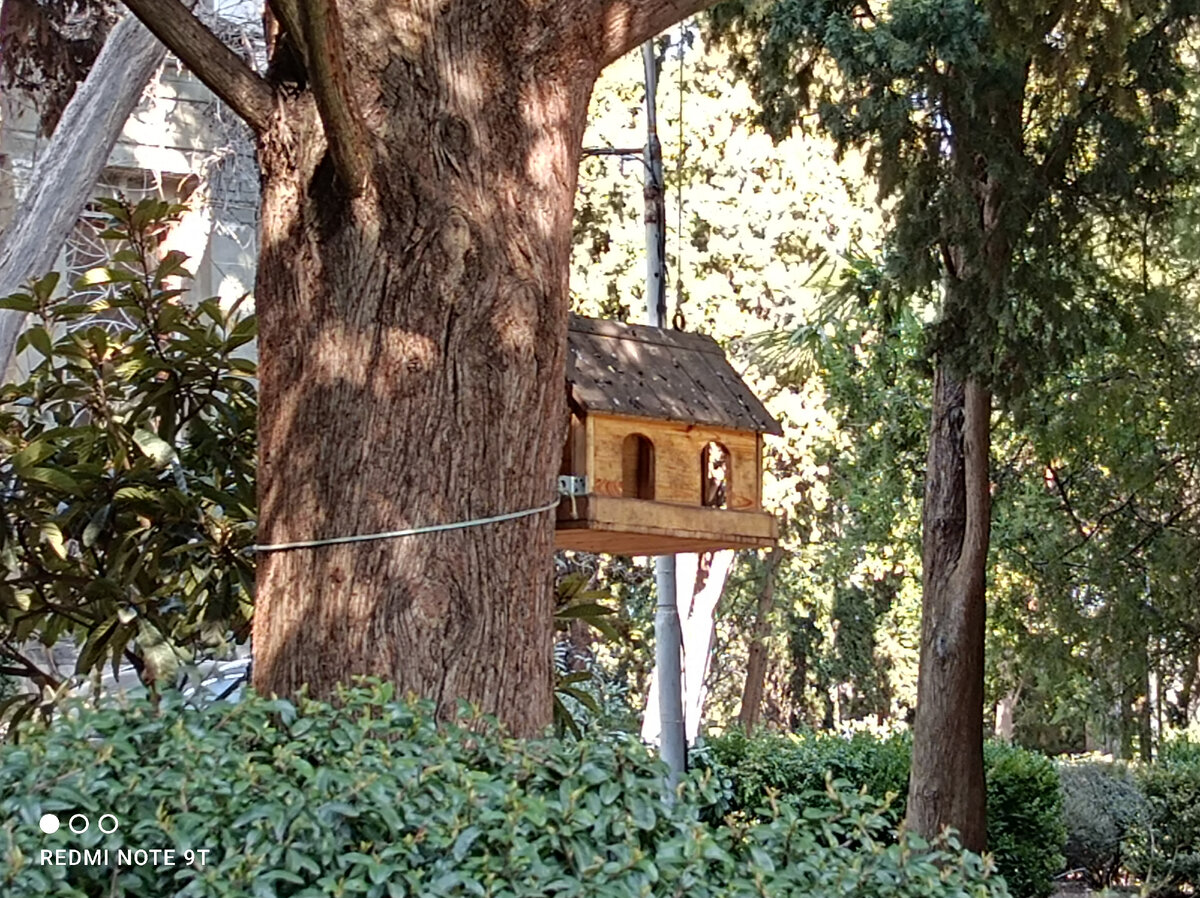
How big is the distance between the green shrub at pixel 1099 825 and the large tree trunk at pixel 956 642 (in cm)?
460

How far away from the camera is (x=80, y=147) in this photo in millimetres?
9180

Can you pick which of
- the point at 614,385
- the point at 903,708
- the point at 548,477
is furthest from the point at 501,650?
the point at 903,708

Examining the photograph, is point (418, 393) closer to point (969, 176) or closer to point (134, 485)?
point (134, 485)

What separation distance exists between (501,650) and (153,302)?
223 centimetres

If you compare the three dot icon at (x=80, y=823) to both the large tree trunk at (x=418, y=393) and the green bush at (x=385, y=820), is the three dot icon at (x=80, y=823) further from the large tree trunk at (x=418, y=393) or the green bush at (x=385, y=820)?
the large tree trunk at (x=418, y=393)

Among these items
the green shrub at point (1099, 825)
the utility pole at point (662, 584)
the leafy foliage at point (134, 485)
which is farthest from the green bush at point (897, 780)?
the leafy foliage at point (134, 485)

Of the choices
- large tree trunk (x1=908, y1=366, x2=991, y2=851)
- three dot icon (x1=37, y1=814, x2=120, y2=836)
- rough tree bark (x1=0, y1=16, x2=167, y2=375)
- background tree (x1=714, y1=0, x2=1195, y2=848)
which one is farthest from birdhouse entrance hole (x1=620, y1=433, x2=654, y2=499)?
large tree trunk (x1=908, y1=366, x2=991, y2=851)

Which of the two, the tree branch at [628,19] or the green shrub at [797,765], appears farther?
the green shrub at [797,765]

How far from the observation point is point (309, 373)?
3562mm

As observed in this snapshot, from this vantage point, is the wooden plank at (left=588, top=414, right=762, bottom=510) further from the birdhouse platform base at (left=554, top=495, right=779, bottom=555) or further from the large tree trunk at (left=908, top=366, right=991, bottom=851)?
the large tree trunk at (left=908, top=366, right=991, bottom=851)

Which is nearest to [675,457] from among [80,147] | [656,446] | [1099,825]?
[656,446]

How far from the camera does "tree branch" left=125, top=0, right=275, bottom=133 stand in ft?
11.3

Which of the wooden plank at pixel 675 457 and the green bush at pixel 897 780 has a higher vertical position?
the wooden plank at pixel 675 457

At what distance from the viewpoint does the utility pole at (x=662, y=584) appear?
10281mm
